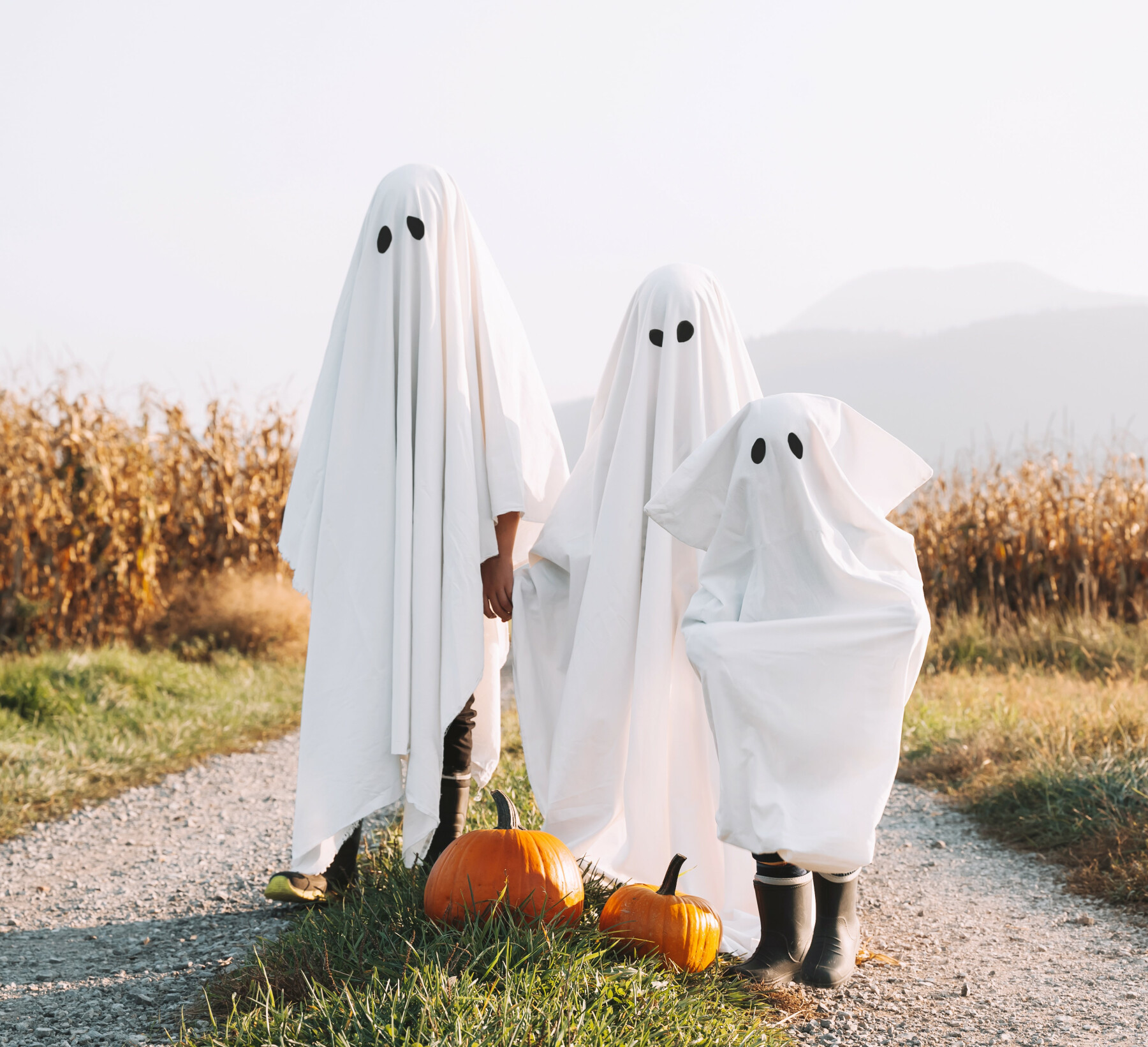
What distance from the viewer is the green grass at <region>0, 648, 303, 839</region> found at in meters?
5.21

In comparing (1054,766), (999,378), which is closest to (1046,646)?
(1054,766)

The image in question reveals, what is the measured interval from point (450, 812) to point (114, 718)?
3951 mm

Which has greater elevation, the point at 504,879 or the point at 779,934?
the point at 504,879

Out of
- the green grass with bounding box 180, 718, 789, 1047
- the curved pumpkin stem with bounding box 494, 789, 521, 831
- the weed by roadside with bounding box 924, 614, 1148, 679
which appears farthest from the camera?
the weed by roadside with bounding box 924, 614, 1148, 679

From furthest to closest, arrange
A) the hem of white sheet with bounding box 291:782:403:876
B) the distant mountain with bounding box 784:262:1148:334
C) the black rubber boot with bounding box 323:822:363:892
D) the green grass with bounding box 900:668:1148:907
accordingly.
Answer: the distant mountain with bounding box 784:262:1148:334
the green grass with bounding box 900:668:1148:907
the black rubber boot with bounding box 323:822:363:892
the hem of white sheet with bounding box 291:782:403:876

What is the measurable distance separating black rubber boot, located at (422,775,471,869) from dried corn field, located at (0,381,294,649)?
6.70m

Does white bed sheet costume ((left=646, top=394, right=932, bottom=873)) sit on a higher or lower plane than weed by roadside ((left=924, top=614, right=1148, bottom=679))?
higher

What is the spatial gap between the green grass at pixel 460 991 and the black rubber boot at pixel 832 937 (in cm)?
16

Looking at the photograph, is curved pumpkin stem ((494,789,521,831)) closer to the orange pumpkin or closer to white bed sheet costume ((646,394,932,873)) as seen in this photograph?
the orange pumpkin

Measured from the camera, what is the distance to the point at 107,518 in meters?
8.98

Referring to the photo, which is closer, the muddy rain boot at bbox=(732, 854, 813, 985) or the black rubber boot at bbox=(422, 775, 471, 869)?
the muddy rain boot at bbox=(732, 854, 813, 985)

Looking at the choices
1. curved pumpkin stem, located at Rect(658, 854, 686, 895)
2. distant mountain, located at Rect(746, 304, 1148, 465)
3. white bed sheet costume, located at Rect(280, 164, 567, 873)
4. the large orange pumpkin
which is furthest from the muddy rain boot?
distant mountain, located at Rect(746, 304, 1148, 465)

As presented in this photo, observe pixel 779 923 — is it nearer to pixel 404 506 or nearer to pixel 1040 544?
pixel 404 506

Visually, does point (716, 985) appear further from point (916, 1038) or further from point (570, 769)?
point (570, 769)
